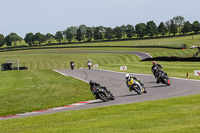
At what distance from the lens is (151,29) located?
581 ft

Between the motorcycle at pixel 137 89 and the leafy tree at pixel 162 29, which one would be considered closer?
the motorcycle at pixel 137 89

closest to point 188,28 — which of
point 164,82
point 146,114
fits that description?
point 164,82

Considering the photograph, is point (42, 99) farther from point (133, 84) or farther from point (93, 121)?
point (93, 121)

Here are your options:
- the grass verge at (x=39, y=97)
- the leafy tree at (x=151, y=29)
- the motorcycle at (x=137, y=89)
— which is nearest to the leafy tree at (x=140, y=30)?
the leafy tree at (x=151, y=29)

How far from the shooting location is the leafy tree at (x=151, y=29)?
177 metres

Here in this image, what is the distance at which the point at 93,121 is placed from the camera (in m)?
10.6

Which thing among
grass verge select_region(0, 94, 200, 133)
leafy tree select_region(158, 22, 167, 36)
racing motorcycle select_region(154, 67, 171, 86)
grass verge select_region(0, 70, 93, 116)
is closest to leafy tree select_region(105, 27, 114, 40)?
leafy tree select_region(158, 22, 167, 36)

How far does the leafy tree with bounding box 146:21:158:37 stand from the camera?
177m

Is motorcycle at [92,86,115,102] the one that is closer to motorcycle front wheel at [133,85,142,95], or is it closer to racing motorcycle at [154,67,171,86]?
motorcycle front wheel at [133,85,142,95]

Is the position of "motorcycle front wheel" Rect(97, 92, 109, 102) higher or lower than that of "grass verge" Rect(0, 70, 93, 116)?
higher

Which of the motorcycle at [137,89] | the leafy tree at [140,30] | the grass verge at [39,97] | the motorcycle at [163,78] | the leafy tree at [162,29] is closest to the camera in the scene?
the grass verge at [39,97]

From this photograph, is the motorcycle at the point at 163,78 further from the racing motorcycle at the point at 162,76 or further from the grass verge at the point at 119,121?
the grass verge at the point at 119,121

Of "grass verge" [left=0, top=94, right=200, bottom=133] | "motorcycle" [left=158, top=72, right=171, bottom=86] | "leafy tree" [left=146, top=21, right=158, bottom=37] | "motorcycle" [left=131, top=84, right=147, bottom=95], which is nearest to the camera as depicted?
"grass verge" [left=0, top=94, right=200, bottom=133]

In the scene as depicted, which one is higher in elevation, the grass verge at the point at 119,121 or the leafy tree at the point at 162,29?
the leafy tree at the point at 162,29
